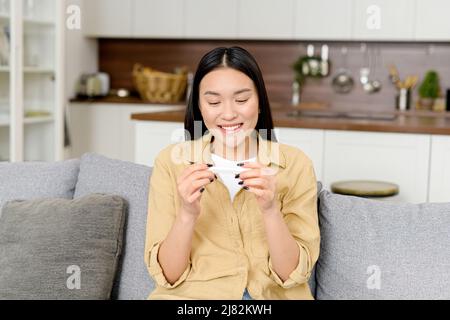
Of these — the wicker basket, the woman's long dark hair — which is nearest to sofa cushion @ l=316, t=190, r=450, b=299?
the woman's long dark hair

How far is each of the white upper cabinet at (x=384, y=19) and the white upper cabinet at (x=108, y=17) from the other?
5.38ft

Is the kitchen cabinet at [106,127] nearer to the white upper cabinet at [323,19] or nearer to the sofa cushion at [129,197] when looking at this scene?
the white upper cabinet at [323,19]

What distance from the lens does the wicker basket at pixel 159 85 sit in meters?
4.98

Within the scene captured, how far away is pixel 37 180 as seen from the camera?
1.97 metres

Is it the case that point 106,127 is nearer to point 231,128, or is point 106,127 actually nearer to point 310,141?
point 310,141

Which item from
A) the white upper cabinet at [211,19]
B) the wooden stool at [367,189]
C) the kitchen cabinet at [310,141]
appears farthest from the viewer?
the white upper cabinet at [211,19]

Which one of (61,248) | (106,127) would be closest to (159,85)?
(106,127)

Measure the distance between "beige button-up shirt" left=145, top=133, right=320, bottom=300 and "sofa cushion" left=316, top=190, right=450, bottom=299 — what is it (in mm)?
145

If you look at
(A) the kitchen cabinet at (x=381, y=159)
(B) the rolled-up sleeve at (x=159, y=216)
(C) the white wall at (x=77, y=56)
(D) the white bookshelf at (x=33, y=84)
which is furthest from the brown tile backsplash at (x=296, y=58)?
(B) the rolled-up sleeve at (x=159, y=216)

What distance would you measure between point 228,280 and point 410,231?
1.48 ft

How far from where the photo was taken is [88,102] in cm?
507

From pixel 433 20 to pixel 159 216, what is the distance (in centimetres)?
347
